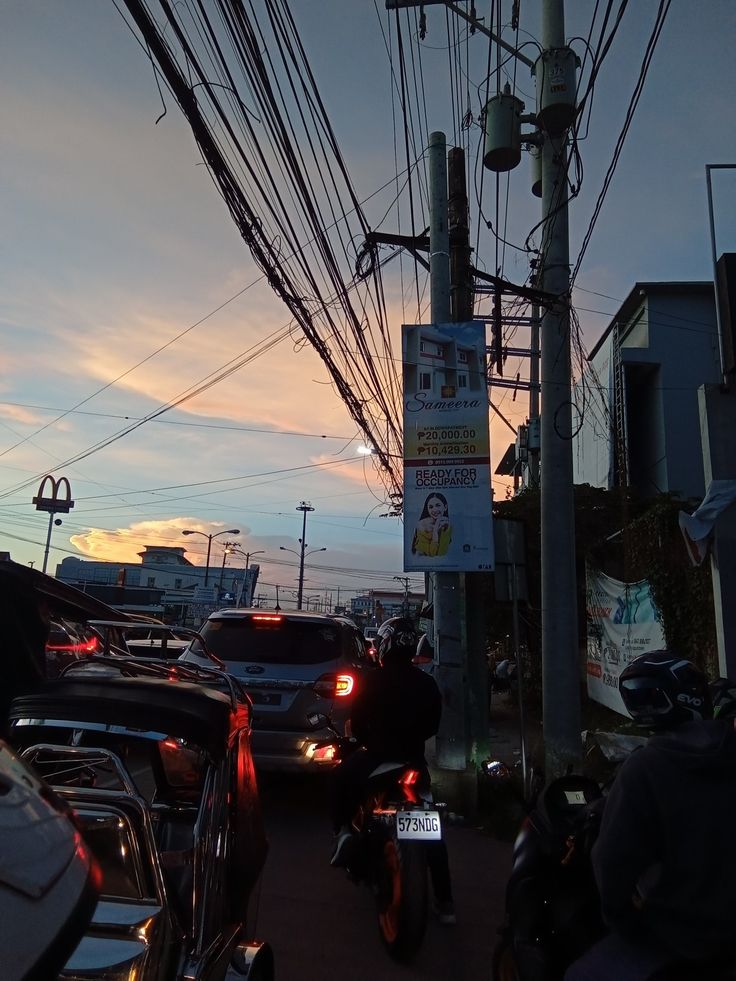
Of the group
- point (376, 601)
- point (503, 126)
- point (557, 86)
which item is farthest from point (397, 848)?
point (376, 601)

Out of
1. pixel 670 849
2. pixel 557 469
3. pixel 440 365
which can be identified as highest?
pixel 440 365

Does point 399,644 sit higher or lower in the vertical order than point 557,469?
lower

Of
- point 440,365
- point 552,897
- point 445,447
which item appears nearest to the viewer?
point 552,897

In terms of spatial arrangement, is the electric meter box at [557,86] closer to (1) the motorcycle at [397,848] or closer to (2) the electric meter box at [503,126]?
(2) the electric meter box at [503,126]

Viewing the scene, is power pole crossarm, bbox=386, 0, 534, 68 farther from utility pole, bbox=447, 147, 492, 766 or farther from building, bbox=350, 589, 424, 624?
building, bbox=350, 589, 424, 624

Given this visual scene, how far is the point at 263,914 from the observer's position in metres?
4.16

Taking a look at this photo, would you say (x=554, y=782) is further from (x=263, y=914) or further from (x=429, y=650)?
(x=429, y=650)

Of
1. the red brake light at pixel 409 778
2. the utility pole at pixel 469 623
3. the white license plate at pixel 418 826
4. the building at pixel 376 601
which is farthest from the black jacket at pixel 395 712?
the building at pixel 376 601

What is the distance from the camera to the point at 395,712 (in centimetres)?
434

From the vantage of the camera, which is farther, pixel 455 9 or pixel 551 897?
pixel 455 9

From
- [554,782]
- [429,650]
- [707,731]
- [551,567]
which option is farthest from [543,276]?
[707,731]

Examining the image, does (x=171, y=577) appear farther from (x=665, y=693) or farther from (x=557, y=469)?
(x=665, y=693)

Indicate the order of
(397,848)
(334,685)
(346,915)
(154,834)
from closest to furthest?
(154,834) → (397,848) → (346,915) → (334,685)

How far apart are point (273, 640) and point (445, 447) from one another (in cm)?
258
